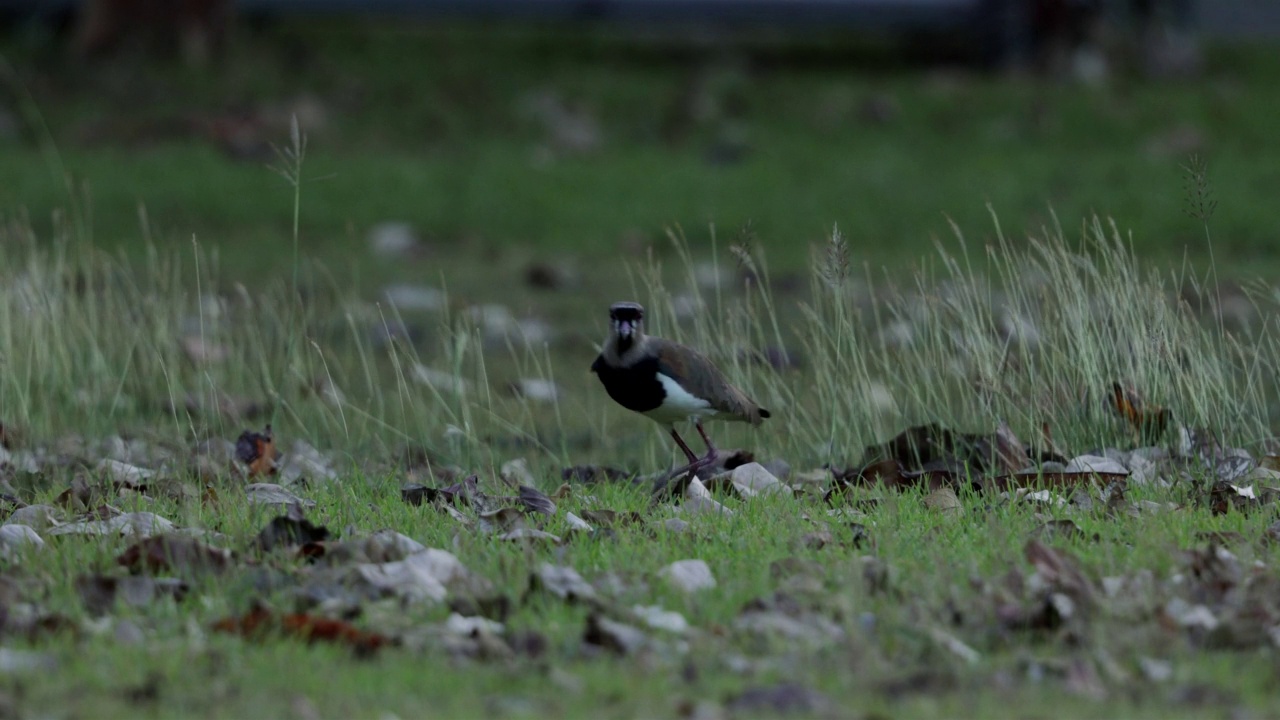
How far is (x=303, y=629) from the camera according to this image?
12.4ft

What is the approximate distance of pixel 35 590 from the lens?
4.04 m

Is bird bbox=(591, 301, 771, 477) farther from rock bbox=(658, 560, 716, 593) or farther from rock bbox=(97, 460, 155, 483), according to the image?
rock bbox=(97, 460, 155, 483)

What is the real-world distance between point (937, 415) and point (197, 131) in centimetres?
1104

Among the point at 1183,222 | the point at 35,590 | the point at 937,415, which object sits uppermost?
the point at 35,590

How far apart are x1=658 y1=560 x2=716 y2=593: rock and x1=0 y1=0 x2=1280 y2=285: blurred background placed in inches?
266

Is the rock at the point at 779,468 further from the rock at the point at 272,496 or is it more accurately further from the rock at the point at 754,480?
the rock at the point at 272,496

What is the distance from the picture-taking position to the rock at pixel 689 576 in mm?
4109

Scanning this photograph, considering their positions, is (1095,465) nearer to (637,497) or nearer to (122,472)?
(637,497)

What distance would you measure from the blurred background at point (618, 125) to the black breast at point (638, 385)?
5661 millimetres

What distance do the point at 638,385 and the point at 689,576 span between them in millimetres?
1155

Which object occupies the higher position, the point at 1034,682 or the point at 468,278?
the point at 1034,682

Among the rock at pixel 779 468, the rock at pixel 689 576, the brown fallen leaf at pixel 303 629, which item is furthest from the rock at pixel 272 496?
the rock at pixel 779 468

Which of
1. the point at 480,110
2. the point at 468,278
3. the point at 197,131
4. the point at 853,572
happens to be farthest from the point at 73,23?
the point at 853,572

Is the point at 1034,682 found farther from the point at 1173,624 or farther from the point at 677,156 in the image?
the point at 677,156
